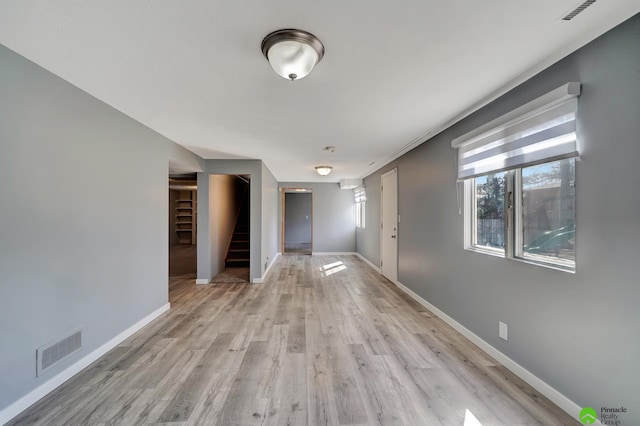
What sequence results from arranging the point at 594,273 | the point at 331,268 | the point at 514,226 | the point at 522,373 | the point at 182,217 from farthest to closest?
the point at 182,217 → the point at 331,268 → the point at 514,226 → the point at 522,373 → the point at 594,273

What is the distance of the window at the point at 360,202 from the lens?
719 centimetres

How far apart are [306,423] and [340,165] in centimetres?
455

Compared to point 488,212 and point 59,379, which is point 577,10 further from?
point 59,379

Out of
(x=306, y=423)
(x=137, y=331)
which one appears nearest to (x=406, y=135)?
(x=306, y=423)

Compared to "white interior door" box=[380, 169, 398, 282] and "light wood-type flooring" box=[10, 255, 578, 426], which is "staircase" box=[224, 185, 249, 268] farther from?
"white interior door" box=[380, 169, 398, 282]

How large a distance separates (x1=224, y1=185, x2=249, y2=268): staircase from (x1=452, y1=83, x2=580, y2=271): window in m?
5.21

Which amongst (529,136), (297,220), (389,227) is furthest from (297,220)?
(529,136)

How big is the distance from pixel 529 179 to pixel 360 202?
558 cm

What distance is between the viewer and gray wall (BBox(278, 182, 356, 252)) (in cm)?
809

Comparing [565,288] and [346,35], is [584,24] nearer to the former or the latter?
[346,35]

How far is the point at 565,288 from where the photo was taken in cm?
170

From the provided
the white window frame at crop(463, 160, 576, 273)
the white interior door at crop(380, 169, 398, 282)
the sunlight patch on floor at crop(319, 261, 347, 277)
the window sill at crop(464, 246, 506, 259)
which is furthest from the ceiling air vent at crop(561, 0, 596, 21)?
the sunlight patch on floor at crop(319, 261, 347, 277)

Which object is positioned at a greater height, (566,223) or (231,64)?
(231,64)

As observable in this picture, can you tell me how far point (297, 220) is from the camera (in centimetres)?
1131
